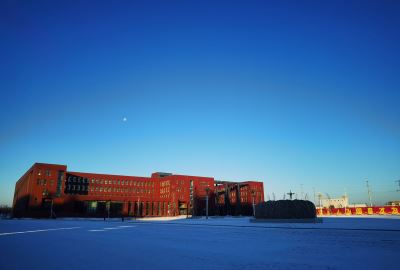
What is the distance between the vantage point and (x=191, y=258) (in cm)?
1091

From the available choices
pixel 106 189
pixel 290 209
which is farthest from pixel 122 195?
pixel 290 209

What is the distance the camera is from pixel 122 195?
123688 mm

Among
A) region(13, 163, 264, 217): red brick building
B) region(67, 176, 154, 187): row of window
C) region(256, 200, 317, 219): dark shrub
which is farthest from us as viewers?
region(67, 176, 154, 187): row of window

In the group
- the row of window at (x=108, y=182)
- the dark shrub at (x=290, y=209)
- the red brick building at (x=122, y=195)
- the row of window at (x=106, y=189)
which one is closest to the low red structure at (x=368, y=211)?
the red brick building at (x=122, y=195)

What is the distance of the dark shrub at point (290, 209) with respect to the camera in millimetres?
43250

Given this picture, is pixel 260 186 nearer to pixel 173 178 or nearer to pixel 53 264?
→ pixel 173 178

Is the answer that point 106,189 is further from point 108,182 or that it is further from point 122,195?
point 122,195

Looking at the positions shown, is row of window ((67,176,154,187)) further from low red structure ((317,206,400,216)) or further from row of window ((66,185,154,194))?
low red structure ((317,206,400,216))

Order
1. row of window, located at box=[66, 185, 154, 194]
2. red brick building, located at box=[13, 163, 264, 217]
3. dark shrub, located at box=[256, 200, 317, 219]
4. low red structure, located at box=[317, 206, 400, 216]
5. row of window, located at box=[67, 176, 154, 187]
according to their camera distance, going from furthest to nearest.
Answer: row of window, located at box=[67, 176, 154, 187] → row of window, located at box=[66, 185, 154, 194] → red brick building, located at box=[13, 163, 264, 217] → low red structure, located at box=[317, 206, 400, 216] → dark shrub, located at box=[256, 200, 317, 219]

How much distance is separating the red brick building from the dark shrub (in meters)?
50.1

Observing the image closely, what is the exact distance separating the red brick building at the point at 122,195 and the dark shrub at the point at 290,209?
164 feet

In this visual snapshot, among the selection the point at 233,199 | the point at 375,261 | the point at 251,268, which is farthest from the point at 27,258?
the point at 233,199

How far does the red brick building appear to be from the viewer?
9969 cm

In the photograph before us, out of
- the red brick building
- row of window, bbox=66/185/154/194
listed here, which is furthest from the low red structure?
row of window, bbox=66/185/154/194
